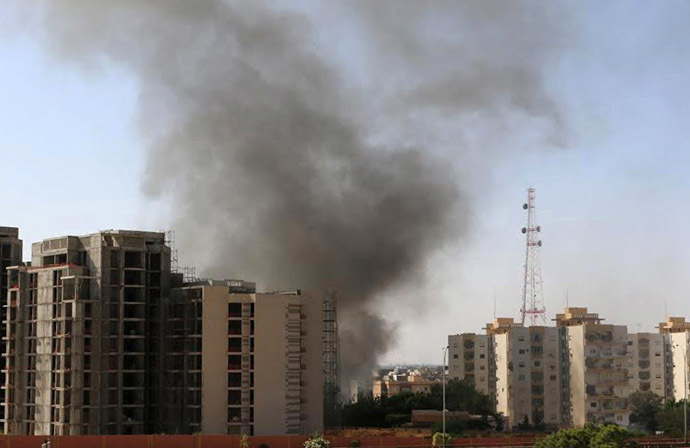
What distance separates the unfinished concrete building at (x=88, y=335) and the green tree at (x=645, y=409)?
56326 millimetres

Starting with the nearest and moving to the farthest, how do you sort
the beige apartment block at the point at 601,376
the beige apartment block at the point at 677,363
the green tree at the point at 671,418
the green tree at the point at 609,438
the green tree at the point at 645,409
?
the green tree at the point at 609,438
the green tree at the point at 671,418
the green tree at the point at 645,409
the beige apartment block at the point at 601,376
the beige apartment block at the point at 677,363

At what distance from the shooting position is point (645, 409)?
12731 cm

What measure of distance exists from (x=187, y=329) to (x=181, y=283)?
23.5 feet

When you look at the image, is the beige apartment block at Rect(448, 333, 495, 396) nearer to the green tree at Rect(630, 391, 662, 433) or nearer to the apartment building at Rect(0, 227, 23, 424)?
the green tree at Rect(630, 391, 662, 433)

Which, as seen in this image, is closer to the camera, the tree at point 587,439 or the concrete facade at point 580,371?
the tree at point 587,439

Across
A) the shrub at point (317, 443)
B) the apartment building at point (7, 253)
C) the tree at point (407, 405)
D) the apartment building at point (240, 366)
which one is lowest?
the shrub at point (317, 443)

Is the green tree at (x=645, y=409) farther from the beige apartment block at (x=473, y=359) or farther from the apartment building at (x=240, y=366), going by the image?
the apartment building at (x=240, y=366)

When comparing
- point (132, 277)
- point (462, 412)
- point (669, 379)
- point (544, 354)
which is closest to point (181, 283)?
point (132, 277)

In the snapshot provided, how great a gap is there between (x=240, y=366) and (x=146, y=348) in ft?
34.8

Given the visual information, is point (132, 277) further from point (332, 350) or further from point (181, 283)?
point (332, 350)

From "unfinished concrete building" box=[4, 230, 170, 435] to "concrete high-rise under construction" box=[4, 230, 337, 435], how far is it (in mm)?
80

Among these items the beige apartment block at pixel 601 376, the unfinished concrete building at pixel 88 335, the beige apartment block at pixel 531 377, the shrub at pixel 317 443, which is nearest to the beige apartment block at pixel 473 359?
the beige apartment block at pixel 531 377

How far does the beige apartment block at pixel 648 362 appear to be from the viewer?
5241 inches

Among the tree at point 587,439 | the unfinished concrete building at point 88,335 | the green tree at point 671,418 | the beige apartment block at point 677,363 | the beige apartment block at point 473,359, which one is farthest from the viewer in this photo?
the beige apartment block at point 473,359
